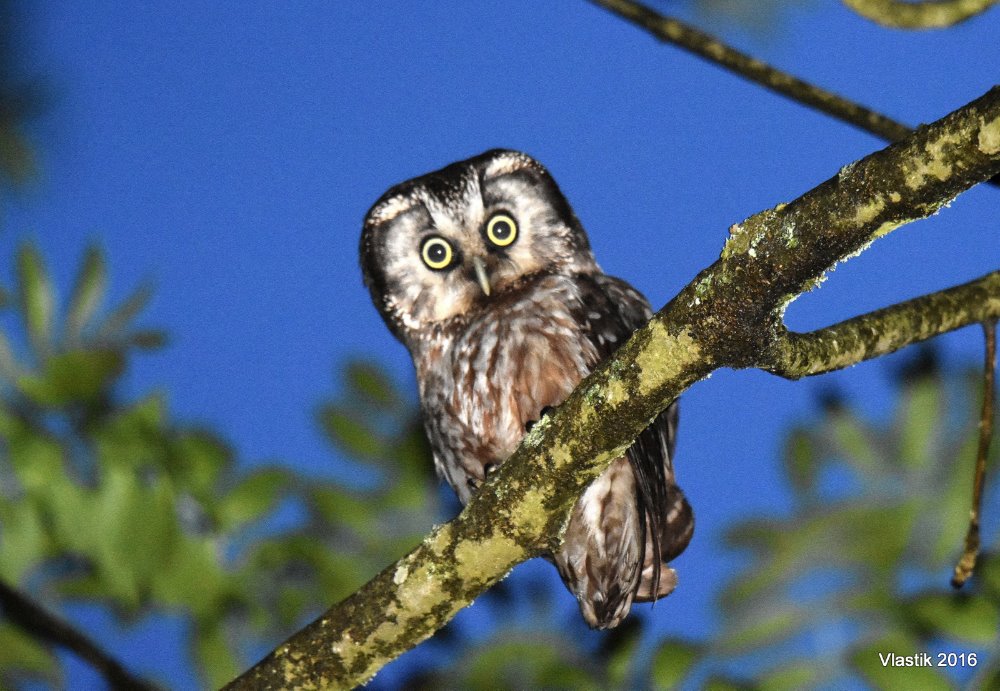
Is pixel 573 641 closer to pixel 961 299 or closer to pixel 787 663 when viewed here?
pixel 787 663

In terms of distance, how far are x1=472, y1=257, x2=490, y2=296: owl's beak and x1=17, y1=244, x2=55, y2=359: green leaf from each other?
1.27 metres

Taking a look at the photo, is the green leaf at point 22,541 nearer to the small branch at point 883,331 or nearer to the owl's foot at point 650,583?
the owl's foot at point 650,583

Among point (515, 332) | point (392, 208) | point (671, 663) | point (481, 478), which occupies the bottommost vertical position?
point (671, 663)

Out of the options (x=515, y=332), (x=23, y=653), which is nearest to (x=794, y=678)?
(x=515, y=332)

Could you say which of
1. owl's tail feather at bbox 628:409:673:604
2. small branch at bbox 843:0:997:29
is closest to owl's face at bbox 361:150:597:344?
owl's tail feather at bbox 628:409:673:604

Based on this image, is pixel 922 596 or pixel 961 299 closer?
pixel 922 596

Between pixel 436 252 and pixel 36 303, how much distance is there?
3.98 ft

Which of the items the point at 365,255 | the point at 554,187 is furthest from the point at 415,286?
the point at 554,187

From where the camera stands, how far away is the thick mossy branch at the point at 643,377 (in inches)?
46.0

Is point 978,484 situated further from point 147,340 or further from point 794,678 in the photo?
point 147,340

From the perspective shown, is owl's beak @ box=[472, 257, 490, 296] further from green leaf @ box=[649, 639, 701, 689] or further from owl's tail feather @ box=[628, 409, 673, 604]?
green leaf @ box=[649, 639, 701, 689]

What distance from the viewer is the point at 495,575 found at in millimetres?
1674

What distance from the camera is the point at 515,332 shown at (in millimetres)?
2164

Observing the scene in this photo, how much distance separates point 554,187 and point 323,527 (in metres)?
1.09
